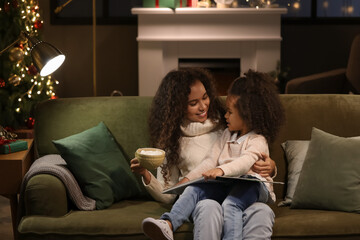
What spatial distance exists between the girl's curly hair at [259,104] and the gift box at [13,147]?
1.02m

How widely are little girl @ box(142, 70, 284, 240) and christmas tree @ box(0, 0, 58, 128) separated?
7.68 ft

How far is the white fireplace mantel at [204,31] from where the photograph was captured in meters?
5.92

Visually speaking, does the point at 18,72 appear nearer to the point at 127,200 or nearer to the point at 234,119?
the point at 127,200

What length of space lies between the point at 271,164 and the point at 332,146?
280 mm

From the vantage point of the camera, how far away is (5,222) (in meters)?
3.80

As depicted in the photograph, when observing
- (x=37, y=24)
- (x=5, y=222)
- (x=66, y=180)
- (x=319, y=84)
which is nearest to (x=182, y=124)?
(x=66, y=180)

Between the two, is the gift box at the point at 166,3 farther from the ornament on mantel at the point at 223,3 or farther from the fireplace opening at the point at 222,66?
the fireplace opening at the point at 222,66

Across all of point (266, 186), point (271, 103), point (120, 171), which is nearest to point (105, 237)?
point (120, 171)

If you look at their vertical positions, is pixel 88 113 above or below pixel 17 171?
above

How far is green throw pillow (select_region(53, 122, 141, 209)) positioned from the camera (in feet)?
8.64

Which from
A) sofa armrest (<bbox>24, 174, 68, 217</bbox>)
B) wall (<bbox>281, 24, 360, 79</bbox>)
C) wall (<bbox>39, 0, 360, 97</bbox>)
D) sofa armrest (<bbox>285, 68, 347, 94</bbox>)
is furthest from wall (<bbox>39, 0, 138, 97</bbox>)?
sofa armrest (<bbox>24, 174, 68, 217</bbox>)

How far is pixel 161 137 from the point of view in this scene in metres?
2.78

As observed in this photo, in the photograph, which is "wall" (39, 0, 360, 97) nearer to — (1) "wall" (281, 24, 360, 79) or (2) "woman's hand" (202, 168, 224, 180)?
(1) "wall" (281, 24, 360, 79)

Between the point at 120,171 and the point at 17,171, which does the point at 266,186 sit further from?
the point at 17,171
